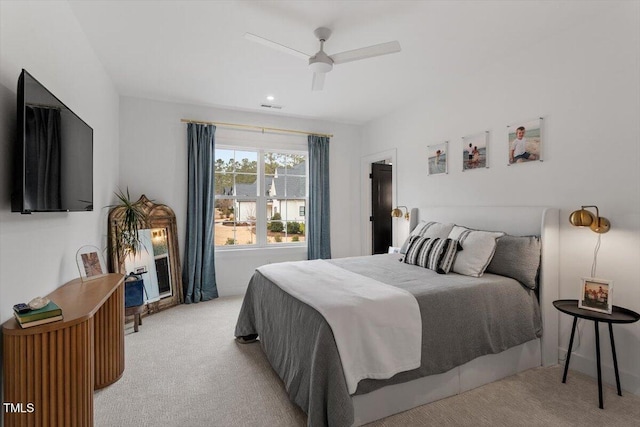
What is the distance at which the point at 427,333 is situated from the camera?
1988 mm

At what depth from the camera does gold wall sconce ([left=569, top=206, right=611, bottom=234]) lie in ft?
7.36

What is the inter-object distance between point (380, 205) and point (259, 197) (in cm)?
209

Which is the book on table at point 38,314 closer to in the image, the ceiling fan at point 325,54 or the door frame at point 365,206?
the ceiling fan at point 325,54

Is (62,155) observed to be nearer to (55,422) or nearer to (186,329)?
(55,422)

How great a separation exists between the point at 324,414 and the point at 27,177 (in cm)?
193

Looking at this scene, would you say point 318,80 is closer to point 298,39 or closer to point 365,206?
point 298,39

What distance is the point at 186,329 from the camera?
3.31 meters

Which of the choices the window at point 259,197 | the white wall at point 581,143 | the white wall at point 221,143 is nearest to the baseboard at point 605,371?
the white wall at point 581,143

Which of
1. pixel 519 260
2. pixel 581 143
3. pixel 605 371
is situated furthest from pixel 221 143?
pixel 605 371

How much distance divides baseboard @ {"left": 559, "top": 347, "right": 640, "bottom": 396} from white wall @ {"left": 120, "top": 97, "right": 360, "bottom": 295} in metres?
3.30

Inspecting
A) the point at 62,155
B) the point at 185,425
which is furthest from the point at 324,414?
the point at 62,155

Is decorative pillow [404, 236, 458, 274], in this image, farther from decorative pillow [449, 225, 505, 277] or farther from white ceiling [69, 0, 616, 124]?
white ceiling [69, 0, 616, 124]

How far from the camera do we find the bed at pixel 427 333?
1.70 meters

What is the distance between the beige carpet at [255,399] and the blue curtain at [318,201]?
7.83 feet
